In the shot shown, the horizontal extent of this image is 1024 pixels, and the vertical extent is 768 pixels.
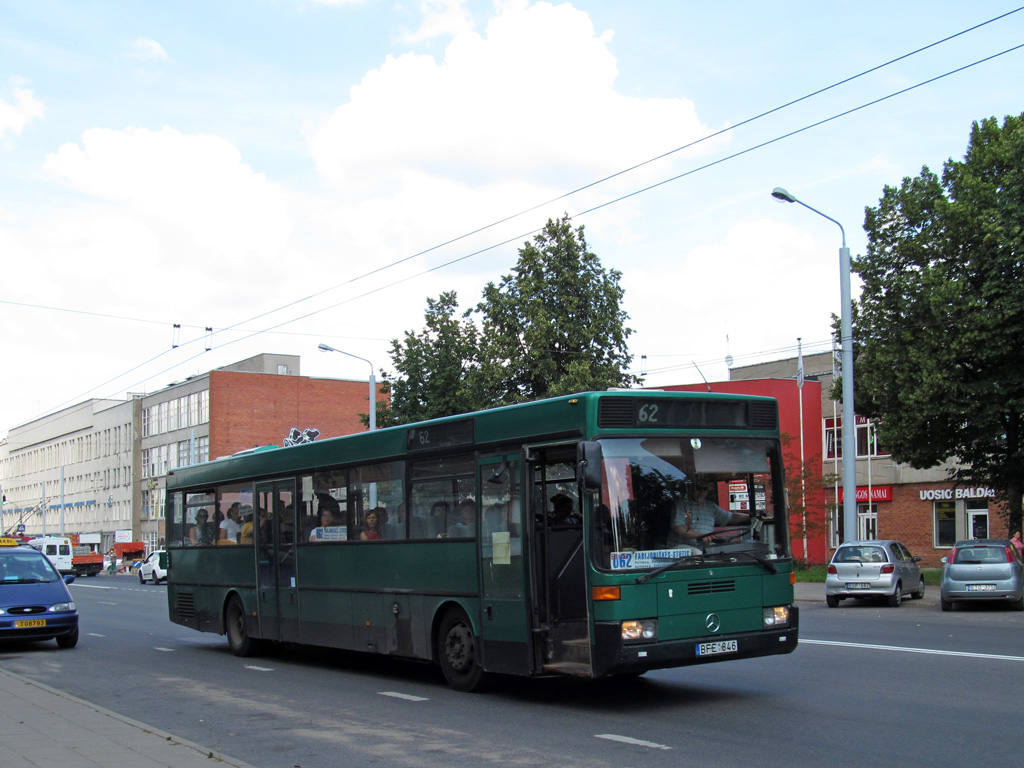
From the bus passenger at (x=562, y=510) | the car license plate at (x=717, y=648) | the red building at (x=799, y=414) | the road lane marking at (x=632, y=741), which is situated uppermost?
the red building at (x=799, y=414)

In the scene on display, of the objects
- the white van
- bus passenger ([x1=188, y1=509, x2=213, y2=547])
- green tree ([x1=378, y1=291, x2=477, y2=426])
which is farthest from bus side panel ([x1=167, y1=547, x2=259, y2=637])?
the white van

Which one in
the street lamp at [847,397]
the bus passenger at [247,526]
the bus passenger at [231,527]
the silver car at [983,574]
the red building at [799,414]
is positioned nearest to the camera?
the bus passenger at [247,526]

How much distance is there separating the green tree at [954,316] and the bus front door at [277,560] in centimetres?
2091

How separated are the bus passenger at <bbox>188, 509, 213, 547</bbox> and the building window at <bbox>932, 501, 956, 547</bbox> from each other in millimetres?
40095

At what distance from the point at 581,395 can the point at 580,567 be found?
1.60 metres

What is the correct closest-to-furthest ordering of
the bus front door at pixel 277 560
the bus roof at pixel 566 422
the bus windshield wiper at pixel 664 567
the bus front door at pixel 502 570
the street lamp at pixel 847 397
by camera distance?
A: the bus windshield wiper at pixel 664 567 → the bus roof at pixel 566 422 → the bus front door at pixel 502 570 → the bus front door at pixel 277 560 → the street lamp at pixel 847 397

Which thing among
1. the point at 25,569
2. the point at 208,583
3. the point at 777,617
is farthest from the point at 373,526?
the point at 25,569

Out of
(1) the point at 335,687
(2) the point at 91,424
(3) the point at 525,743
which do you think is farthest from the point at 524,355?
(2) the point at 91,424

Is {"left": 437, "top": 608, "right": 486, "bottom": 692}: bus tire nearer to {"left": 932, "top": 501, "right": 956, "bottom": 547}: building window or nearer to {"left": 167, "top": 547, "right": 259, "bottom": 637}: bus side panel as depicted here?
{"left": 167, "top": 547, "right": 259, "bottom": 637}: bus side panel

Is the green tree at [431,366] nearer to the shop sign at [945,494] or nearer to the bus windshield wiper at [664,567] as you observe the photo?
the shop sign at [945,494]

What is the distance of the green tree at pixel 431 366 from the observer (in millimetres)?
47562

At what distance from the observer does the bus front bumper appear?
361 inches

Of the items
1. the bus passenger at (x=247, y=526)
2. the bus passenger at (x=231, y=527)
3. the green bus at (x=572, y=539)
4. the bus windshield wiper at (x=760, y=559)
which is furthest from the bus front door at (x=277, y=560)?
the bus windshield wiper at (x=760, y=559)

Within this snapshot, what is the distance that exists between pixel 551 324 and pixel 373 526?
1137 inches
